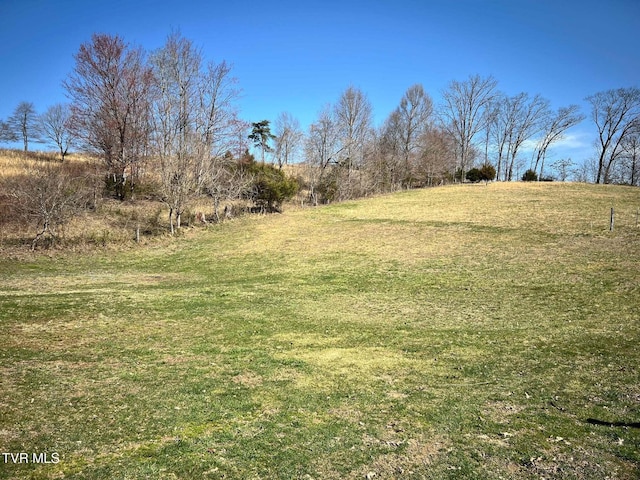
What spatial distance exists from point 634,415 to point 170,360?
Result: 8.09 metres

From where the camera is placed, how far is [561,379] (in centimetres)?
721

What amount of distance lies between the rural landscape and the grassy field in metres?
0.05

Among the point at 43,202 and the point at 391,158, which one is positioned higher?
the point at 391,158

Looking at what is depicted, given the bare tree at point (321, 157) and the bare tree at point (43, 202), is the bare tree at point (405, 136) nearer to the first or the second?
the bare tree at point (321, 157)

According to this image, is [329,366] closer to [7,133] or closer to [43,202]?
[43,202]

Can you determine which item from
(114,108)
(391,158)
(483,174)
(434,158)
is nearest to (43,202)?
(114,108)

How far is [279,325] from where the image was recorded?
1071 cm

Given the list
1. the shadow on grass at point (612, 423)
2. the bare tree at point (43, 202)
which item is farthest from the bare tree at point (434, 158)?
the shadow on grass at point (612, 423)

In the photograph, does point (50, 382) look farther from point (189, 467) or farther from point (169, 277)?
point (169, 277)

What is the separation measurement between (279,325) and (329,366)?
304 centimetres

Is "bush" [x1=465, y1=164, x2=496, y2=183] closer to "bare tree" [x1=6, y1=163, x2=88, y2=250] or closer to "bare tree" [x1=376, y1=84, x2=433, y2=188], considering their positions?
"bare tree" [x1=376, y1=84, x2=433, y2=188]

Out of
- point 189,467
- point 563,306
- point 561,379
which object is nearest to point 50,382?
point 189,467

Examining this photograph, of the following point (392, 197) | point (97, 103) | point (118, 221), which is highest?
point (97, 103)

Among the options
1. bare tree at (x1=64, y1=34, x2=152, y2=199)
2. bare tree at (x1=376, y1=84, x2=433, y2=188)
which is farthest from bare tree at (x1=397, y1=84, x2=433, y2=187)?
bare tree at (x1=64, y1=34, x2=152, y2=199)
